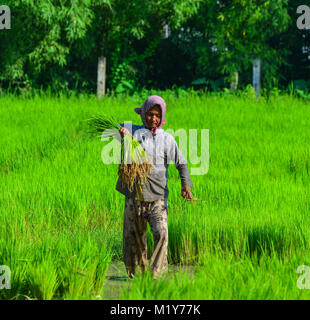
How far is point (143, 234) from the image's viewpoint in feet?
16.8

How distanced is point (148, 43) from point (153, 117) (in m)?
20.0

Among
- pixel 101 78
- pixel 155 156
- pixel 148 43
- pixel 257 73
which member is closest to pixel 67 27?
pixel 101 78

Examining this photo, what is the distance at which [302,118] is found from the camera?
45.7 feet

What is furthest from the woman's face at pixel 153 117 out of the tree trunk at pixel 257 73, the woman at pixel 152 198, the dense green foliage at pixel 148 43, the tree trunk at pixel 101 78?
the tree trunk at pixel 257 73

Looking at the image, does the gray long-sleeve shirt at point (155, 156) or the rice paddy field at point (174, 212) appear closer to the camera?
the rice paddy field at point (174, 212)

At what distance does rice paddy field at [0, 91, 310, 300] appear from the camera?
4637 mm

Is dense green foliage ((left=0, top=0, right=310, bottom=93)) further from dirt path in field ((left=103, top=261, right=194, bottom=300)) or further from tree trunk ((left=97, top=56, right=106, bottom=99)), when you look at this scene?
dirt path in field ((left=103, top=261, right=194, bottom=300))

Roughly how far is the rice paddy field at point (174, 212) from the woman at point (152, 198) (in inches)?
7.9

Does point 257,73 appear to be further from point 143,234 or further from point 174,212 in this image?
point 143,234

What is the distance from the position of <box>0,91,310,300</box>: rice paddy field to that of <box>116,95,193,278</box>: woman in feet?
0.66

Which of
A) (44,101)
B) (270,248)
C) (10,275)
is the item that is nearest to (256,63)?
(44,101)

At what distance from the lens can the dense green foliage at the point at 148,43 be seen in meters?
18.8

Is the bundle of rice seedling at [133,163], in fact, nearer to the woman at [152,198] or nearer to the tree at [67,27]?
the woman at [152,198]
